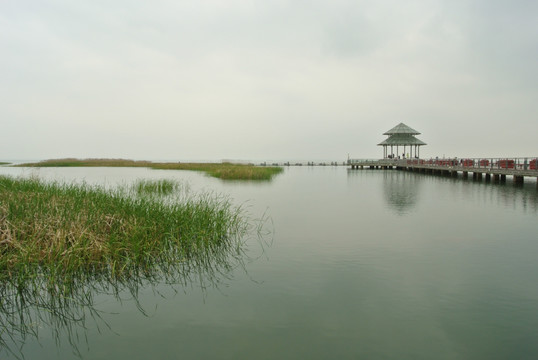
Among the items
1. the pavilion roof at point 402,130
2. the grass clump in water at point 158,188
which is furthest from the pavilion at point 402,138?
the grass clump in water at point 158,188

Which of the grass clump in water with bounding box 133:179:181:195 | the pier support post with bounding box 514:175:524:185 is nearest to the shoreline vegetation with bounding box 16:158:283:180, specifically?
the grass clump in water with bounding box 133:179:181:195

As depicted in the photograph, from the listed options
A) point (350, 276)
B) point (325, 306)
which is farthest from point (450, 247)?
point (325, 306)

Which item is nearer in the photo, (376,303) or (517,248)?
(376,303)

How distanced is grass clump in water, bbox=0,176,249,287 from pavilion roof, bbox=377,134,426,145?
4899 cm

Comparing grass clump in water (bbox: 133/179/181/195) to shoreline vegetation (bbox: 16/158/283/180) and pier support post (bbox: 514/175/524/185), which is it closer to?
shoreline vegetation (bbox: 16/158/283/180)

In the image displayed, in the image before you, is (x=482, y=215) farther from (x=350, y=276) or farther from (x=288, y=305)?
(x=288, y=305)

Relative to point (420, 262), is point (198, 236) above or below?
above

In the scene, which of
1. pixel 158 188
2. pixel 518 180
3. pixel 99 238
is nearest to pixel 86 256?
pixel 99 238

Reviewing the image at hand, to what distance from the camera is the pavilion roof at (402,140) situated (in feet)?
175

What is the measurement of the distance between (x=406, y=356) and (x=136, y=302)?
419 cm

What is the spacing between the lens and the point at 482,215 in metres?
15.2

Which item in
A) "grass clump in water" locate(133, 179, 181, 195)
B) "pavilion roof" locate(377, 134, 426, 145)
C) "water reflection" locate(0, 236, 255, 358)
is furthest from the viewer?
"pavilion roof" locate(377, 134, 426, 145)

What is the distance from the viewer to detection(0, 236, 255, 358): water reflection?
4836 millimetres

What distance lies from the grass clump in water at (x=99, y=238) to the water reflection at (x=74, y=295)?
0.15m
